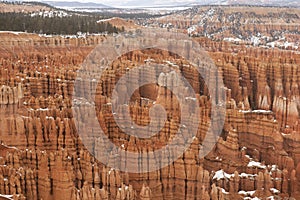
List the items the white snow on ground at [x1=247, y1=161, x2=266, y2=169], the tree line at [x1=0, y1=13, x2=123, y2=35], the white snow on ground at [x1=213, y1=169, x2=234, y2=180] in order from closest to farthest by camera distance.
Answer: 1. the white snow on ground at [x1=213, y1=169, x2=234, y2=180]
2. the white snow on ground at [x1=247, y1=161, x2=266, y2=169]
3. the tree line at [x1=0, y1=13, x2=123, y2=35]

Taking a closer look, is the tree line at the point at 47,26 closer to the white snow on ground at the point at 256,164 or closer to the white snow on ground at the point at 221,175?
the white snow on ground at the point at 256,164

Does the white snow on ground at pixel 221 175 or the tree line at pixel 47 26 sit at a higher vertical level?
the tree line at pixel 47 26

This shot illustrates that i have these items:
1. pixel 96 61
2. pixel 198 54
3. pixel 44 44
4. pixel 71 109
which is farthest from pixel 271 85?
pixel 44 44

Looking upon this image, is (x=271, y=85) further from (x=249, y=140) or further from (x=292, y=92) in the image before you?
(x=249, y=140)

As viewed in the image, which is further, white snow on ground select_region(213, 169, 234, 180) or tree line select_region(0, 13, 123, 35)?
tree line select_region(0, 13, 123, 35)

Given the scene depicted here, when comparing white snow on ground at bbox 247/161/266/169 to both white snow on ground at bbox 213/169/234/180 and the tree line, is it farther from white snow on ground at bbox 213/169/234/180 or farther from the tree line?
the tree line

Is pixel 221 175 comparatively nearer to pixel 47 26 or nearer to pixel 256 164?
pixel 256 164

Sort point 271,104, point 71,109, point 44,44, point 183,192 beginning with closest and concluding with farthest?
point 183,192 → point 71,109 → point 271,104 → point 44,44

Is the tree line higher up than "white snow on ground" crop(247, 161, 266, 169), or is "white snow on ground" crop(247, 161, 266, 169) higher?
the tree line

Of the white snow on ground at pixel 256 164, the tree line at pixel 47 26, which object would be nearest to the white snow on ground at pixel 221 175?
the white snow on ground at pixel 256 164

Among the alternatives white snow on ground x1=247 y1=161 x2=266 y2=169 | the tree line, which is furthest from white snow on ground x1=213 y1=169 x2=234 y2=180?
the tree line

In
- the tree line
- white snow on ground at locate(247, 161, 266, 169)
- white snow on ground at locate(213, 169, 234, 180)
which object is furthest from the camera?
the tree line
